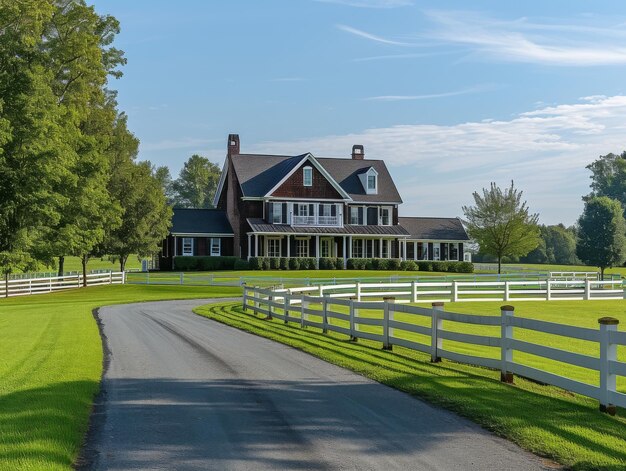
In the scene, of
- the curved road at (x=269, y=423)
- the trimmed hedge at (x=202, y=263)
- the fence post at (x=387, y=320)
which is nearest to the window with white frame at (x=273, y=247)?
the trimmed hedge at (x=202, y=263)

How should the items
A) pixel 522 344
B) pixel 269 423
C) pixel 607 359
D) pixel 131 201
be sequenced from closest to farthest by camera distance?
1. pixel 269 423
2. pixel 607 359
3. pixel 522 344
4. pixel 131 201

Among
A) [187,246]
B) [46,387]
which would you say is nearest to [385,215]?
[187,246]

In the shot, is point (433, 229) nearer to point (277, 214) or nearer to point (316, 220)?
point (316, 220)

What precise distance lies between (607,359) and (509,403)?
1397 mm

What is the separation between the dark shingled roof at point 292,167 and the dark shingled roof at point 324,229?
2.79m

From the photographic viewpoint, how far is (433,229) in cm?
7988

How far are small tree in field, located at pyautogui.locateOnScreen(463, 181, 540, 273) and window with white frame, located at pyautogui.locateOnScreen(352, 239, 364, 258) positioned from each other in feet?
45.0

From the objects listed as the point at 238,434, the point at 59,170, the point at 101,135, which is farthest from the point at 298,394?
the point at 101,135

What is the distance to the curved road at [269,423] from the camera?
7535mm

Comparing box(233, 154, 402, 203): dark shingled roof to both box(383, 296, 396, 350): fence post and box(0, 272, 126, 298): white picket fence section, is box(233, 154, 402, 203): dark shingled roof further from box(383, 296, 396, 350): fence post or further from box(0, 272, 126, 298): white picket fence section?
box(383, 296, 396, 350): fence post

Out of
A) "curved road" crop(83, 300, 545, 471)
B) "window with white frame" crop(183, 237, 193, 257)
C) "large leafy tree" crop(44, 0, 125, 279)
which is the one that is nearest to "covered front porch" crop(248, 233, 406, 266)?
"window with white frame" crop(183, 237, 193, 257)

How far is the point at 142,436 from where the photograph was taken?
857cm

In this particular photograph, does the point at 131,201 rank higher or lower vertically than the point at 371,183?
lower

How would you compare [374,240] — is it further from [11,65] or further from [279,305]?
[279,305]
